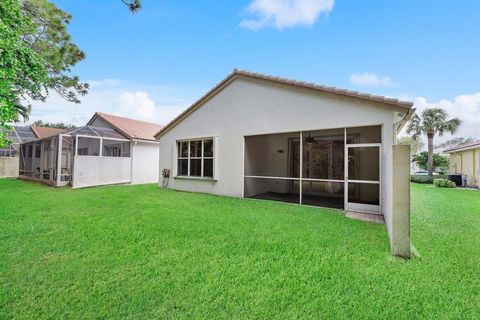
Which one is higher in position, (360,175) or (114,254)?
(360,175)

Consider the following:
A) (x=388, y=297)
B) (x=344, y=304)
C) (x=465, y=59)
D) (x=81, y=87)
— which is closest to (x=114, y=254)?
(x=344, y=304)

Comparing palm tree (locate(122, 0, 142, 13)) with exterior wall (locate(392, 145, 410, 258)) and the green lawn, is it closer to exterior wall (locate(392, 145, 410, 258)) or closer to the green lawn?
the green lawn

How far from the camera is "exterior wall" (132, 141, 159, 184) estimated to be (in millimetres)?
16484

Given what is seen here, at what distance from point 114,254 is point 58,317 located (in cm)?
159

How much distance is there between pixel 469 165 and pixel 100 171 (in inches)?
1114

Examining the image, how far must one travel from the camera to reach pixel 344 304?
104 inches

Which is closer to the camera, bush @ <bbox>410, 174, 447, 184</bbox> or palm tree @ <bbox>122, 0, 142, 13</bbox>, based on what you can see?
palm tree @ <bbox>122, 0, 142, 13</bbox>

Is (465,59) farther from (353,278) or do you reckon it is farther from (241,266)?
(241,266)

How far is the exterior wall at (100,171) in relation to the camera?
44.0ft

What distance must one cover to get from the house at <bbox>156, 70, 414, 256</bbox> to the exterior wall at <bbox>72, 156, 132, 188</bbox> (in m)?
4.41

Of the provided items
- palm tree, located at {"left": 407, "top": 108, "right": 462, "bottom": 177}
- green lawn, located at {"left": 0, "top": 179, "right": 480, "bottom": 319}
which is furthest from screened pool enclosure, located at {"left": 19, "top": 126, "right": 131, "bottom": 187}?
palm tree, located at {"left": 407, "top": 108, "right": 462, "bottom": 177}

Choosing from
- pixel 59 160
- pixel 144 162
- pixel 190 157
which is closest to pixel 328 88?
pixel 190 157

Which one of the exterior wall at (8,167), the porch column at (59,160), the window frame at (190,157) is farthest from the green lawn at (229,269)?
the exterior wall at (8,167)

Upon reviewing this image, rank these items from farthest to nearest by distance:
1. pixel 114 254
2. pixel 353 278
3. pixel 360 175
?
pixel 360 175 → pixel 114 254 → pixel 353 278
